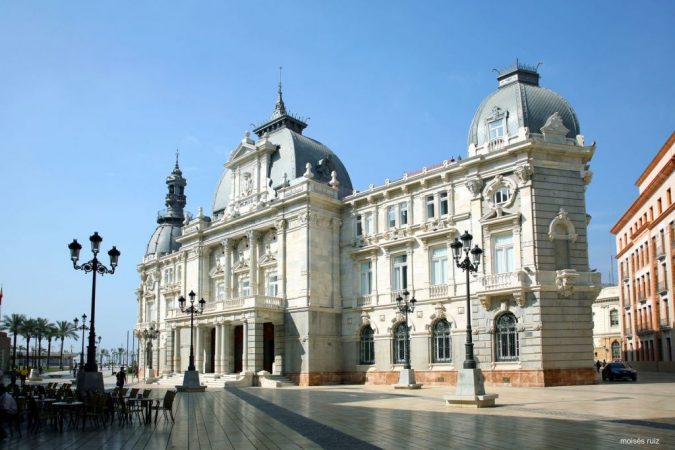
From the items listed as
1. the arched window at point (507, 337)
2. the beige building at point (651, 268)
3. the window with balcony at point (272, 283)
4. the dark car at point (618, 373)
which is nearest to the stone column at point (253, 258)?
the window with balcony at point (272, 283)

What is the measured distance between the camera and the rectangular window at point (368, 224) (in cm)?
4647

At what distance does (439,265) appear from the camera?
41750 millimetres

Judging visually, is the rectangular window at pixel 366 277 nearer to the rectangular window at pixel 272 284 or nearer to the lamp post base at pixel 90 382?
the rectangular window at pixel 272 284

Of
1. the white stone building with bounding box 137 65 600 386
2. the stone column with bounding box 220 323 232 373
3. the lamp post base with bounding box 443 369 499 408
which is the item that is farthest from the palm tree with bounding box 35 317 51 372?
the lamp post base with bounding box 443 369 499 408

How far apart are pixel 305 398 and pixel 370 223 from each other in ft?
61.2

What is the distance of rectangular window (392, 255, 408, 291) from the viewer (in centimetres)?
4384

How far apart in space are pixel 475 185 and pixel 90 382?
24.5 meters

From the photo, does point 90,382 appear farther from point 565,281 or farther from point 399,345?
point 565,281

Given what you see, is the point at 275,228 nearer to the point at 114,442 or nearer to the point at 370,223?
the point at 370,223

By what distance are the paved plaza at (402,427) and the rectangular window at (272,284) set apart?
77.3 feet

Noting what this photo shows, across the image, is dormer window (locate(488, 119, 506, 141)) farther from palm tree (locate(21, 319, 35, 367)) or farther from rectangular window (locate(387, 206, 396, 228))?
palm tree (locate(21, 319, 35, 367))

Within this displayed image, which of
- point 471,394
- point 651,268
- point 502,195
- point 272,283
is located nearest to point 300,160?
point 272,283

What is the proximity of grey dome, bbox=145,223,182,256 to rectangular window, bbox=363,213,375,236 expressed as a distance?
107 feet

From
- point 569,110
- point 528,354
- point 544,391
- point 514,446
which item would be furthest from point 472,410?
point 569,110
